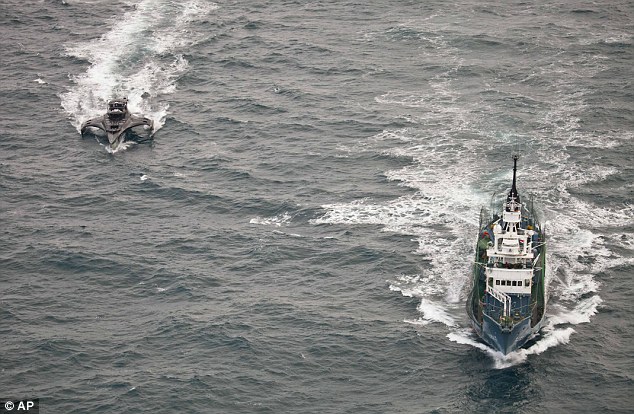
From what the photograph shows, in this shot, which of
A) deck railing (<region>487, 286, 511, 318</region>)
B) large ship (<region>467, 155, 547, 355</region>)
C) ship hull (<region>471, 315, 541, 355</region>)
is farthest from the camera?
deck railing (<region>487, 286, 511, 318</region>)

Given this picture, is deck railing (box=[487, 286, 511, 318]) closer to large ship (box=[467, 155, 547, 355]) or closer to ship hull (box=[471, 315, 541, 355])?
large ship (box=[467, 155, 547, 355])

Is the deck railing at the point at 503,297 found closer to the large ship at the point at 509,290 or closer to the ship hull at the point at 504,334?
the large ship at the point at 509,290

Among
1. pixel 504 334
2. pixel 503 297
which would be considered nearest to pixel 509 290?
pixel 503 297

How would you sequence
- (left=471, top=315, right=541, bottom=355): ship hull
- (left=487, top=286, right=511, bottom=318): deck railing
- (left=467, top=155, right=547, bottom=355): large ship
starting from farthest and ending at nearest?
1. (left=487, top=286, right=511, bottom=318): deck railing
2. (left=467, top=155, right=547, bottom=355): large ship
3. (left=471, top=315, right=541, bottom=355): ship hull

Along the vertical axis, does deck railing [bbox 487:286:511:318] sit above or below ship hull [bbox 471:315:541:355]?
above

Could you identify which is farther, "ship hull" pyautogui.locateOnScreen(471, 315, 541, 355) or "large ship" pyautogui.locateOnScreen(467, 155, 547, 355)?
"large ship" pyautogui.locateOnScreen(467, 155, 547, 355)

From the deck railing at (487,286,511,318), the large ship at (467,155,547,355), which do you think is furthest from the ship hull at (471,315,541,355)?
the deck railing at (487,286,511,318)

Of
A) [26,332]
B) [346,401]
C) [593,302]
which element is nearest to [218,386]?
[346,401]

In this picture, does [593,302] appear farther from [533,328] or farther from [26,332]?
[26,332]
